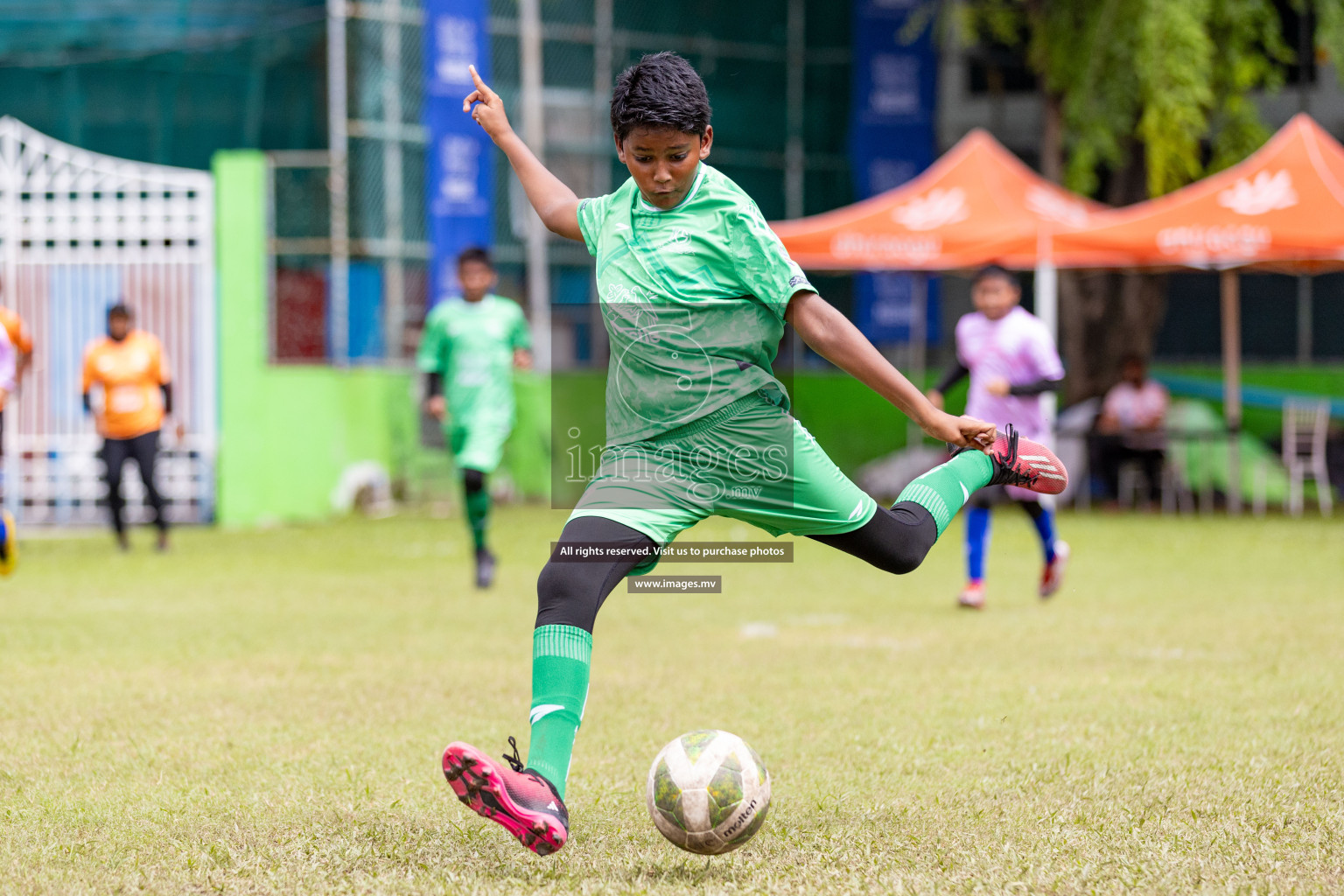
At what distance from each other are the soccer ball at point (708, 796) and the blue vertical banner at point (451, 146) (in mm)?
14969

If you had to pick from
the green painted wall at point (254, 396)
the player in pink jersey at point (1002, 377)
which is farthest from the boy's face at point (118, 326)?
the player in pink jersey at point (1002, 377)

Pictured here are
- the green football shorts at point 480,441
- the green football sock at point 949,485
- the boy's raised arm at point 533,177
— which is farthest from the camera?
the green football shorts at point 480,441

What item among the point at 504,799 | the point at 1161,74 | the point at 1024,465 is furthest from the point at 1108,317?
the point at 504,799

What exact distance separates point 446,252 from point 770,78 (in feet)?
24.4

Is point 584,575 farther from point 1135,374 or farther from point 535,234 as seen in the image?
point 535,234

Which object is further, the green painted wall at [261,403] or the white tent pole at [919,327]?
the white tent pole at [919,327]

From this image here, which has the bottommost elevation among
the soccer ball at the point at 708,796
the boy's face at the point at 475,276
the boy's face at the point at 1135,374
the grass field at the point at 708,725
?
the grass field at the point at 708,725

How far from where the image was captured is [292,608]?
924 centimetres

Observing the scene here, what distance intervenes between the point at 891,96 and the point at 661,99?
20.2 metres

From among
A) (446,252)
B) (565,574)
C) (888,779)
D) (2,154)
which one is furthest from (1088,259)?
(565,574)

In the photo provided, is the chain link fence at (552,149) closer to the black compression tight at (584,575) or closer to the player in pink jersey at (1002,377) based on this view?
the player in pink jersey at (1002,377)

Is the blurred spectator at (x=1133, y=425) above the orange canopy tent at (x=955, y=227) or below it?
below

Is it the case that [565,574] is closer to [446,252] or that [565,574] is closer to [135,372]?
[135,372]

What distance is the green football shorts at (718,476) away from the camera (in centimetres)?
405
